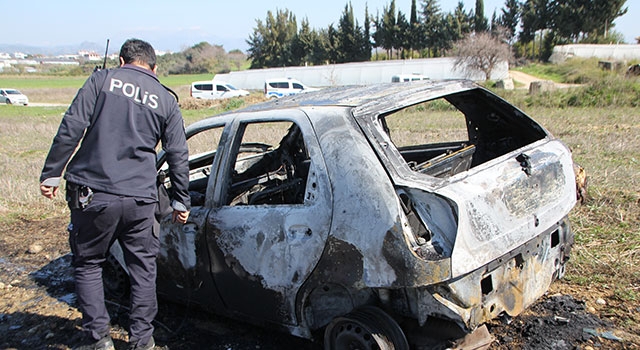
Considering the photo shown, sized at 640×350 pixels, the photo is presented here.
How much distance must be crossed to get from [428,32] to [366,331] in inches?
2582

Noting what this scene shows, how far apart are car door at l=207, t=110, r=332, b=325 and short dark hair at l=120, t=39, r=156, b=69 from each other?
65 cm

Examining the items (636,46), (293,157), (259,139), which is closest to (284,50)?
(636,46)

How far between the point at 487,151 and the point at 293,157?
1.52 m

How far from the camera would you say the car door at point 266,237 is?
270 centimetres

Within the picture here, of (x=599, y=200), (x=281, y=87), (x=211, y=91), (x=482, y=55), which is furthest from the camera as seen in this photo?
(x=482, y=55)

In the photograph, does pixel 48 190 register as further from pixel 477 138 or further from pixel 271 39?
pixel 271 39

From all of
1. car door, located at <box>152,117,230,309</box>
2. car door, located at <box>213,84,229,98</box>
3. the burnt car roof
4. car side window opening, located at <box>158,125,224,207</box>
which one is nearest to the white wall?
car door, located at <box>213,84,229,98</box>

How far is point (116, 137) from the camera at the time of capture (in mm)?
2908

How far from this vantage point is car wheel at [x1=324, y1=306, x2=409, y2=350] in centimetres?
250

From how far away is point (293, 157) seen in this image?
13.9 ft

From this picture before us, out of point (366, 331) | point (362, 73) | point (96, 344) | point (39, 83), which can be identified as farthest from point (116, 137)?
point (39, 83)

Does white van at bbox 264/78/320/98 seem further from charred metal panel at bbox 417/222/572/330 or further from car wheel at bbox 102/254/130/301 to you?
Answer: charred metal panel at bbox 417/222/572/330

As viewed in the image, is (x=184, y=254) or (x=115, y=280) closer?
(x=184, y=254)

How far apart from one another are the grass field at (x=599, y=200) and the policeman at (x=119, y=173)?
9.48ft
